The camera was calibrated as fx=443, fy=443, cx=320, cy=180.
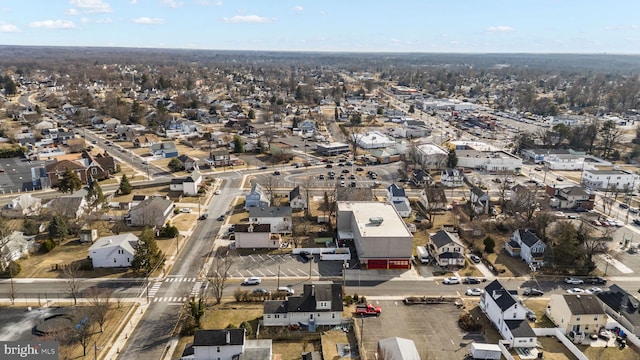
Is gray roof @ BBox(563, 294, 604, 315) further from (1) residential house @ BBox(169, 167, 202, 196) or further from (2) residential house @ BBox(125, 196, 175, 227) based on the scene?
(1) residential house @ BBox(169, 167, 202, 196)

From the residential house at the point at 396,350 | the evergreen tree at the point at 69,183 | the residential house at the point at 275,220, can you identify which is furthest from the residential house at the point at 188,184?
the residential house at the point at 396,350

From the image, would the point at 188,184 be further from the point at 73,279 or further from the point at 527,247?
the point at 527,247

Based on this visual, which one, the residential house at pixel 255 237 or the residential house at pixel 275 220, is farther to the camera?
the residential house at pixel 275 220

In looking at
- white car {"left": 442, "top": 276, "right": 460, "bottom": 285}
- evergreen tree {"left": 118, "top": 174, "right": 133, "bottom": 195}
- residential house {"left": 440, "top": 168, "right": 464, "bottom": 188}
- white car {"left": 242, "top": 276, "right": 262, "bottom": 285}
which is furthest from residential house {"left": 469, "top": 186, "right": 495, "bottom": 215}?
evergreen tree {"left": 118, "top": 174, "right": 133, "bottom": 195}

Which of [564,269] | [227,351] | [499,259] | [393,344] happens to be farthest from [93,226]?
[564,269]

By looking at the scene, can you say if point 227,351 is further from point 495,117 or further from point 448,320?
point 495,117

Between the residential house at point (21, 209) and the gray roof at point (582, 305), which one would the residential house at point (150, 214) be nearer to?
the residential house at point (21, 209)
